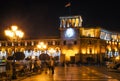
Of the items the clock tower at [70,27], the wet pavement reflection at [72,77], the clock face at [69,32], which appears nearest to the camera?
the wet pavement reflection at [72,77]

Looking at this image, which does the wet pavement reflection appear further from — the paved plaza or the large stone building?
the large stone building

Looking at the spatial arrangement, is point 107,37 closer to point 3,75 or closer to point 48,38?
point 48,38

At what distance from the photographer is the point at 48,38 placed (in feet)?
440

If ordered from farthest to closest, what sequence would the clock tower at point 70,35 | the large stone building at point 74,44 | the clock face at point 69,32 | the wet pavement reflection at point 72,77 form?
the clock face at point 69,32, the clock tower at point 70,35, the large stone building at point 74,44, the wet pavement reflection at point 72,77

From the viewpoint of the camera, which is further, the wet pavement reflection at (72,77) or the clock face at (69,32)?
the clock face at (69,32)

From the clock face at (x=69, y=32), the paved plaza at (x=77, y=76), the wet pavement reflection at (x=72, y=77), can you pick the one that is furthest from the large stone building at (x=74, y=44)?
the wet pavement reflection at (x=72, y=77)

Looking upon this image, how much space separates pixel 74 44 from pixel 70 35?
4.13 m

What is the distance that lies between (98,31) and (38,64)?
91.0 metres

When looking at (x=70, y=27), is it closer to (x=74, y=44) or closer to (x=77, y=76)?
(x=74, y=44)

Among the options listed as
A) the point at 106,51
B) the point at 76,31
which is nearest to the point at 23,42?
the point at 76,31

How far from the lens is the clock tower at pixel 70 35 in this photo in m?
126

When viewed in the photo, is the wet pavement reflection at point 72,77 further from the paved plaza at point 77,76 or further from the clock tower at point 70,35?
the clock tower at point 70,35

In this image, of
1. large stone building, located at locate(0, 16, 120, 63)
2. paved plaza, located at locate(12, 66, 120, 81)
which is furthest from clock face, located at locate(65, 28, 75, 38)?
paved plaza, located at locate(12, 66, 120, 81)

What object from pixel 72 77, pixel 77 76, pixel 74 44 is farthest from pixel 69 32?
pixel 72 77
